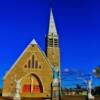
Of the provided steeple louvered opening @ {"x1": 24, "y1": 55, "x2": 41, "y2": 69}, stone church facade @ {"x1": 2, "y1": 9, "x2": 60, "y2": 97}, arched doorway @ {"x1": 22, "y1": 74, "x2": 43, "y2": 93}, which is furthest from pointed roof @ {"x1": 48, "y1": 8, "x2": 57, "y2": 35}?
arched doorway @ {"x1": 22, "y1": 74, "x2": 43, "y2": 93}

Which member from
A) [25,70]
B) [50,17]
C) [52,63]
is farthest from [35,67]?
[50,17]

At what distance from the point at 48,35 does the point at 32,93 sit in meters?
17.5

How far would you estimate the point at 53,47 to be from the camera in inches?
3408

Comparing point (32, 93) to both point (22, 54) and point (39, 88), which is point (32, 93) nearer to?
point (39, 88)

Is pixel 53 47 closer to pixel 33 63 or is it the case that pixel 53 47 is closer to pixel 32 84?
pixel 33 63

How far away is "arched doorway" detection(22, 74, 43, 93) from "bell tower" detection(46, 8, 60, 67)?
24.0 ft

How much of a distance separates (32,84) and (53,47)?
488 inches

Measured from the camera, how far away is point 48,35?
88.2 meters

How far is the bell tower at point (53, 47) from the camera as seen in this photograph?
280 ft

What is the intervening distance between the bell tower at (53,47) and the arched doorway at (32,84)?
7318 millimetres

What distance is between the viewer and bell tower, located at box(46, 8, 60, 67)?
85.3 meters

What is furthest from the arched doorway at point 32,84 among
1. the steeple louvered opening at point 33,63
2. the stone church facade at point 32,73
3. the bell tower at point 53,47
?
the bell tower at point 53,47

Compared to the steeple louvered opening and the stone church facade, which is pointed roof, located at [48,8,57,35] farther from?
the steeple louvered opening

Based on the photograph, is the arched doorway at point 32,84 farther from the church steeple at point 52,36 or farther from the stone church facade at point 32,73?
the church steeple at point 52,36
